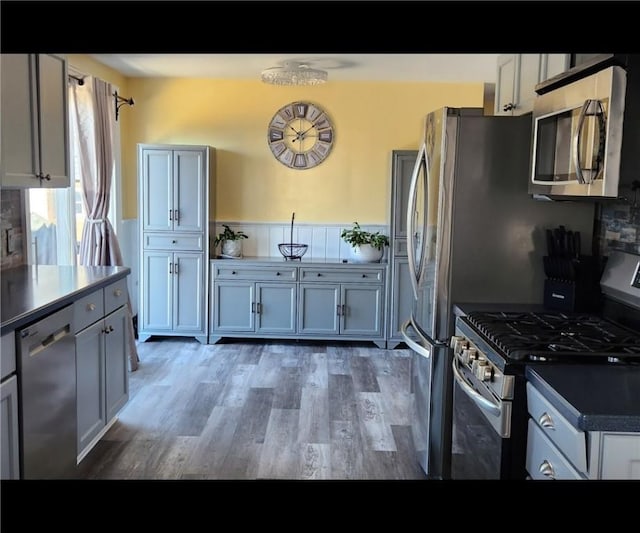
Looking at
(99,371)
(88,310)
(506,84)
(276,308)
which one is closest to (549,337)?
(506,84)

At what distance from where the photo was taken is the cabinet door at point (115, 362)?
10.0 feet

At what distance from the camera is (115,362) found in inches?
126

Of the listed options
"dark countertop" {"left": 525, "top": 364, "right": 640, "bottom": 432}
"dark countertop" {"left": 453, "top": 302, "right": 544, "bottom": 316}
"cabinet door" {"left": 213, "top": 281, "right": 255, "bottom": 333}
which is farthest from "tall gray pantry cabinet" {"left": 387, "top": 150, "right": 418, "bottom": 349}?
"dark countertop" {"left": 525, "top": 364, "right": 640, "bottom": 432}

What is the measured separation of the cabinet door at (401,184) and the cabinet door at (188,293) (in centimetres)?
170

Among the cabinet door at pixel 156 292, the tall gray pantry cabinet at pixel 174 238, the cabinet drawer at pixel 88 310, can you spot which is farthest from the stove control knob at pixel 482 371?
the cabinet door at pixel 156 292

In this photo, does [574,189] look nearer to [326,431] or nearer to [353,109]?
[326,431]

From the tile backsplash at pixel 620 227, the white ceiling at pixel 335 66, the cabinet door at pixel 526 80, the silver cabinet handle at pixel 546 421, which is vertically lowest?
the silver cabinet handle at pixel 546 421

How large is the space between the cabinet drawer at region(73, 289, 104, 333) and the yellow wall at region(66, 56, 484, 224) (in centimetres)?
258

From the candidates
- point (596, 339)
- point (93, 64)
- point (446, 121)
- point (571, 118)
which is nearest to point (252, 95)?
point (93, 64)

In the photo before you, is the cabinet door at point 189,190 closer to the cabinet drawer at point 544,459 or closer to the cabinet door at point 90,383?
the cabinet door at point 90,383

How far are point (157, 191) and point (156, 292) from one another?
871 millimetres

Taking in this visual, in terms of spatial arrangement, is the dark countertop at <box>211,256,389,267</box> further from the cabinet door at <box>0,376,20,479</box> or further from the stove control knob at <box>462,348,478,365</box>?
the cabinet door at <box>0,376,20,479</box>
